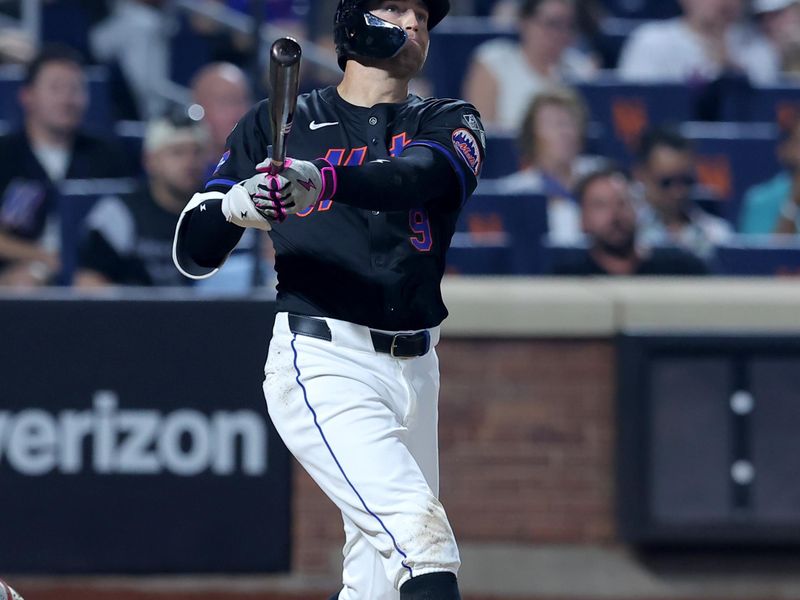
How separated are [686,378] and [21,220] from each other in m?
2.84

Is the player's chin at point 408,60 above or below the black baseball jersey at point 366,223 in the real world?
above

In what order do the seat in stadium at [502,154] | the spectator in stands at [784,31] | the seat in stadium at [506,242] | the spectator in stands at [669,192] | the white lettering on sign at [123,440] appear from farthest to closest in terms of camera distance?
the spectator in stands at [784,31] < the seat in stadium at [502,154] < the spectator in stands at [669,192] < the seat in stadium at [506,242] < the white lettering on sign at [123,440]

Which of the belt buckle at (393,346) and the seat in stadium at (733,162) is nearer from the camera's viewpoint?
the belt buckle at (393,346)

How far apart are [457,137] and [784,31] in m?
5.46

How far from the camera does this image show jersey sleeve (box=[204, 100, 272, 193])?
11.0ft

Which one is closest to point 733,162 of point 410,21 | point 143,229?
point 143,229

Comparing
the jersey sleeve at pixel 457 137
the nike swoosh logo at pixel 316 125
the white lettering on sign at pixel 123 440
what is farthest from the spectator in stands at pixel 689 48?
the nike swoosh logo at pixel 316 125

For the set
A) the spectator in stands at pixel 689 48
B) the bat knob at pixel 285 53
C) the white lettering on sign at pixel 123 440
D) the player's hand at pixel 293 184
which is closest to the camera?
the bat knob at pixel 285 53

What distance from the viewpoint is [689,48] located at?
310 inches

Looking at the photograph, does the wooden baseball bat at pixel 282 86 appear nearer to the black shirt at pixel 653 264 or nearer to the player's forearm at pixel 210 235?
the player's forearm at pixel 210 235

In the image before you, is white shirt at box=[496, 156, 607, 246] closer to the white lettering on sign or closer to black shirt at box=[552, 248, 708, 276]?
black shirt at box=[552, 248, 708, 276]

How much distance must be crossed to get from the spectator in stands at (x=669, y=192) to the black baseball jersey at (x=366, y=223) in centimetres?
344

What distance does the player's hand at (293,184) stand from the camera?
2.84 meters

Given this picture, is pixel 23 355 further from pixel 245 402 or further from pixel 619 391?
pixel 619 391
